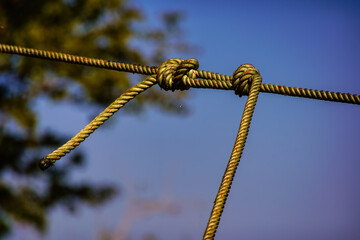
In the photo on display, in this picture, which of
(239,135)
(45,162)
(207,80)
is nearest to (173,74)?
(207,80)

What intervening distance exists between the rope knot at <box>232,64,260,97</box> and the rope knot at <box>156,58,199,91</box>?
0.11 meters

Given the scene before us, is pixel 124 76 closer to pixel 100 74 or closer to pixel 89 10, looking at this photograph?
pixel 100 74

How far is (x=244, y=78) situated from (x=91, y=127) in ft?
1.24

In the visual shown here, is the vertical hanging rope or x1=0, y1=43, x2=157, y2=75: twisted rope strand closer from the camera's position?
the vertical hanging rope

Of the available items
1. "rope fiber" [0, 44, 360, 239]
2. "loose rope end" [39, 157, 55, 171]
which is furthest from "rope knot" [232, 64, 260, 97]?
"loose rope end" [39, 157, 55, 171]

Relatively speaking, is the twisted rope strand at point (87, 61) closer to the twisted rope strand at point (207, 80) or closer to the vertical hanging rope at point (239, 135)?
the twisted rope strand at point (207, 80)

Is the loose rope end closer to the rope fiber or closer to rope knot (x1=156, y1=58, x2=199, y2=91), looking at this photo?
the rope fiber

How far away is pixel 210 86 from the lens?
0.81 m

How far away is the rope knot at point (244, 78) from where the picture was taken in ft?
2.61

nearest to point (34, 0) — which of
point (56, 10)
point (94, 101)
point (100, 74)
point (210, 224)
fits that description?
point (56, 10)

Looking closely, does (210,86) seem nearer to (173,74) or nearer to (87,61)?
(173,74)

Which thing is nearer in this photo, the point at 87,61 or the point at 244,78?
the point at 244,78

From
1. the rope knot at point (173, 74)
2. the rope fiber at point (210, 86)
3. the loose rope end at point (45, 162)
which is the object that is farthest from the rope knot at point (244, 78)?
the loose rope end at point (45, 162)

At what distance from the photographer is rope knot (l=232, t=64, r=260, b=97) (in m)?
0.80
